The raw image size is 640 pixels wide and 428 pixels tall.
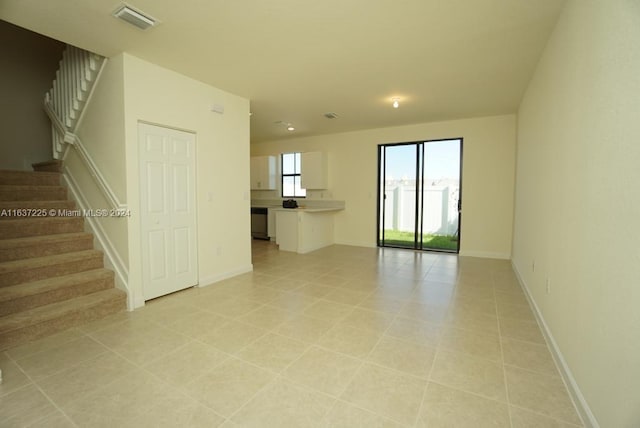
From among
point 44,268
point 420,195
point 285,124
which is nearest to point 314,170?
point 285,124

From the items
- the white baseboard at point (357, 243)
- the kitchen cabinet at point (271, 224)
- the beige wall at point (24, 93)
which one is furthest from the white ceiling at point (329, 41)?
the kitchen cabinet at point (271, 224)

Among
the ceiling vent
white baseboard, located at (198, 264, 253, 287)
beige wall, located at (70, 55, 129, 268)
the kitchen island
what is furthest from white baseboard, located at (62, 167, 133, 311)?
the kitchen island

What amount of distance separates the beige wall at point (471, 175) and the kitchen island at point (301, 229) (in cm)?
82

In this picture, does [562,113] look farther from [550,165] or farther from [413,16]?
[413,16]

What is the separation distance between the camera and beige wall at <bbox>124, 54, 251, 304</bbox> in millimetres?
3092

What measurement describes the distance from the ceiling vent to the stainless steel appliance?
5.55 metres

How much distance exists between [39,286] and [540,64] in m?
5.54

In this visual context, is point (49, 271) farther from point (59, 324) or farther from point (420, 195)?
point (420, 195)

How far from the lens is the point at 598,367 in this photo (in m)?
1.46

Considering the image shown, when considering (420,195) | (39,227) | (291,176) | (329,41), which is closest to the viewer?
(329,41)

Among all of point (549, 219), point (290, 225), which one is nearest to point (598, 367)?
point (549, 219)

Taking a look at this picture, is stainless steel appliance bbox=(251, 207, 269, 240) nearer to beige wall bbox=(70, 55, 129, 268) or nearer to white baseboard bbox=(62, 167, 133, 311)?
white baseboard bbox=(62, 167, 133, 311)

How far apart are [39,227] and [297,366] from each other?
339 centimetres

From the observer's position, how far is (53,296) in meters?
2.80
